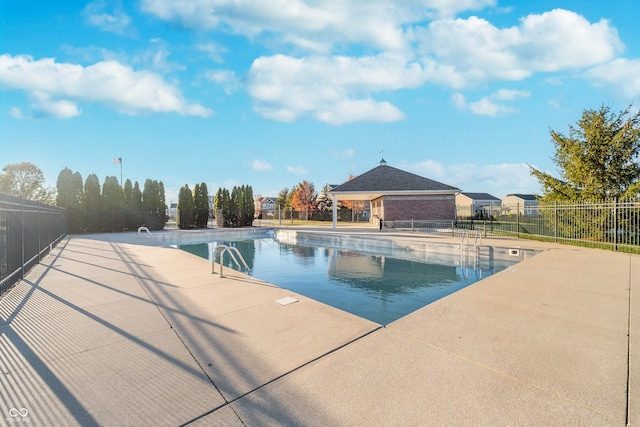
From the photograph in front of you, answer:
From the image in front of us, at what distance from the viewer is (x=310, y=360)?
8.51 ft

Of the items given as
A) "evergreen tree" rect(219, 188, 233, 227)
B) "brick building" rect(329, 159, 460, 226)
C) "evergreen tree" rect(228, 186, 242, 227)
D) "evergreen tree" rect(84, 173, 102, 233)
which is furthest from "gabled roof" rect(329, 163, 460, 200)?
"evergreen tree" rect(84, 173, 102, 233)

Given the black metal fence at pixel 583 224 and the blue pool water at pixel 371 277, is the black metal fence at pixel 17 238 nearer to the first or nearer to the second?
the blue pool water at pixel 371 277

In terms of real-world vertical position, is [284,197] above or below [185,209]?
above

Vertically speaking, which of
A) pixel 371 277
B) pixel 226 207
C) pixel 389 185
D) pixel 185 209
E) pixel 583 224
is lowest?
pixel 371 277

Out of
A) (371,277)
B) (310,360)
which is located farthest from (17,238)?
(371,277)

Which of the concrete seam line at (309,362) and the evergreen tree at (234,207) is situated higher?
the evergreen tree at (234,207)

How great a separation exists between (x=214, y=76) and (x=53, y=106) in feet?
33.0

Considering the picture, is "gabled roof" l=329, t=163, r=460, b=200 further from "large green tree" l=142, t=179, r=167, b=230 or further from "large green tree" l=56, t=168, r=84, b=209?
"large green tree" l=56, t=168, r=84, b=209

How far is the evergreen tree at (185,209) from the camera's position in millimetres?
25562

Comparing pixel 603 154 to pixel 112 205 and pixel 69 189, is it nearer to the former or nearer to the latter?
pixel 112 205

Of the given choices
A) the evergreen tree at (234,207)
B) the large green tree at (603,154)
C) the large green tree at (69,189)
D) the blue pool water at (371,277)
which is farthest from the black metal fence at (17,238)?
the evergreen tree at (234,207)

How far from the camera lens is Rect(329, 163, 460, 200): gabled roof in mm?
23172

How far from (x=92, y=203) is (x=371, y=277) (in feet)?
72.4

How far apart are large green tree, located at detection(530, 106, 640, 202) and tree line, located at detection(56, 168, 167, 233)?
27704 millimetres
